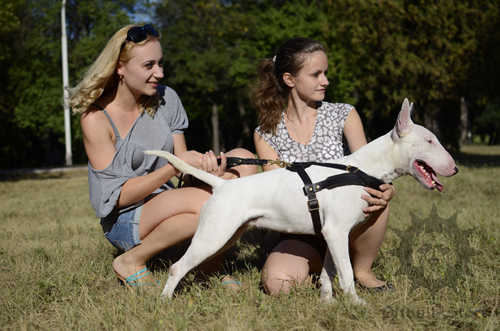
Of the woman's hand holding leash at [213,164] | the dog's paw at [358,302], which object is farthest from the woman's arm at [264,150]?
the dog's paw at [358,302]

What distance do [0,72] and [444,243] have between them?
58.9 ft

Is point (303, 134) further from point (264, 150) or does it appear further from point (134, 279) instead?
point (134, 279)

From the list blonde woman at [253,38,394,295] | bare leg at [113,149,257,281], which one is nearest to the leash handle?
bare leg at [113,149,257,281]

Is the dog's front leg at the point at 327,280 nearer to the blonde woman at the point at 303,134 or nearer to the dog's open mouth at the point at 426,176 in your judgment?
the blonde woman at the point at 303,134

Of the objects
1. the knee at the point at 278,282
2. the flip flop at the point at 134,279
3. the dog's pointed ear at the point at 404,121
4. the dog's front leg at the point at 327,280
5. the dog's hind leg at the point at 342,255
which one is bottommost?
the flip flop at the point at 134,279

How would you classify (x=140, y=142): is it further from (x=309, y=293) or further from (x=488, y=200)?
(x=488, y=200)

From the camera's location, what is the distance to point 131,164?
3209mm

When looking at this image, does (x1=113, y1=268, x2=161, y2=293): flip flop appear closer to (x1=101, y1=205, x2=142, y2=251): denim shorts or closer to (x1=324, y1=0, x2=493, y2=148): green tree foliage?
(x1=101, y1=205, x2=142, y2=251): denim shorts

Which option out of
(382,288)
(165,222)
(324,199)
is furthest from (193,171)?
(382,288)

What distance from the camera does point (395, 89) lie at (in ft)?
57.7

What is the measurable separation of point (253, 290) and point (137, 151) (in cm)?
138

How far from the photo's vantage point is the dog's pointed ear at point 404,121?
7.86 ft

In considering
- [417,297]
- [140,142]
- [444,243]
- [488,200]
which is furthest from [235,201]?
[488,200]

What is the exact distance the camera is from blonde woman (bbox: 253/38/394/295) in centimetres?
303
